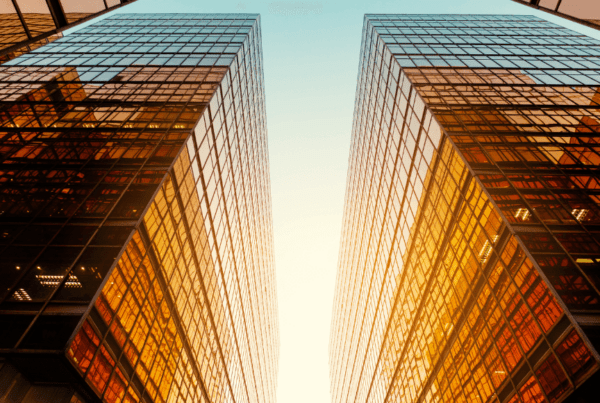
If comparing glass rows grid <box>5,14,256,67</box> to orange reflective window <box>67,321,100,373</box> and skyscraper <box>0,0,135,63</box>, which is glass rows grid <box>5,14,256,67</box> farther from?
orange reflective window <box>67,321,100,373</box>

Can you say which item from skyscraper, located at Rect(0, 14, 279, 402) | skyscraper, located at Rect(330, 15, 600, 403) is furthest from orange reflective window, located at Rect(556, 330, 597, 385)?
skyscraper, located at Rect(0, 14, 279, 402)

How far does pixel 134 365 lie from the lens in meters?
16.3

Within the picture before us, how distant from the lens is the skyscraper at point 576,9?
39.4 ft

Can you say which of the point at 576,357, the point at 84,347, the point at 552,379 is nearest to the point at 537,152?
the point at 576,357

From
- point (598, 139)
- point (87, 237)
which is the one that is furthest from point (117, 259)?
point (598, 139)

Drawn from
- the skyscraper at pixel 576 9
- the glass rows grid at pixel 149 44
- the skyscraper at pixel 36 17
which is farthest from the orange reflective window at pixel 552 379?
the glass rows grid at pixel 149 44

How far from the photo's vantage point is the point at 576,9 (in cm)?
1259

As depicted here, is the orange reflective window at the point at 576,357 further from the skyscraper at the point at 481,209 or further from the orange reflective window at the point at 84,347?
the orange reflective window at the point at 84,347

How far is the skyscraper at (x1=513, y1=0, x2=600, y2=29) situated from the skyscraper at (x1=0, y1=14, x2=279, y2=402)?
66.0 ft

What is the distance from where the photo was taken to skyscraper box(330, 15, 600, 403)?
13930 mm

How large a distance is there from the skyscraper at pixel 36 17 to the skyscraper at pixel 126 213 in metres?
7.71

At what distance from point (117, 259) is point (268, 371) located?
227 ft

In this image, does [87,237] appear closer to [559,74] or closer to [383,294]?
[383,294]

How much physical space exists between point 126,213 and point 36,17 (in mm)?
8868
